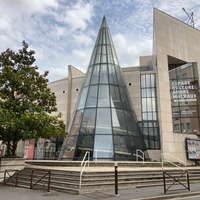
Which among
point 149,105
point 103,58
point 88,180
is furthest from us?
point 149,105

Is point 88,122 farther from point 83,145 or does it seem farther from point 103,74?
point 103,74

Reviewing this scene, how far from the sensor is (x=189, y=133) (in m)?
20.7

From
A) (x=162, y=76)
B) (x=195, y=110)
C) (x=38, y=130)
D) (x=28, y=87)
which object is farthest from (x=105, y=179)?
(x=195, y=110)

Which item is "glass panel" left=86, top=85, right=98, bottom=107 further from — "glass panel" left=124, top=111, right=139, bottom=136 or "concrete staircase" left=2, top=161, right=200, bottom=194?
"concrete staircase" left=2, top=161, right=200, bottom=194

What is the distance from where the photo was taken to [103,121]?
53.4 ft

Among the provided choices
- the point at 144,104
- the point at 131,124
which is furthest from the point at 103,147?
the point at 144,104

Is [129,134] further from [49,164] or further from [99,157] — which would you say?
[49,164]

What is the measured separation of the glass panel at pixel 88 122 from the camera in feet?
52.9

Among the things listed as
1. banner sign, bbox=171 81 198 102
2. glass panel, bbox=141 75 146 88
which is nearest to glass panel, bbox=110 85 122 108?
glass panel, bbox=141 75 146 88

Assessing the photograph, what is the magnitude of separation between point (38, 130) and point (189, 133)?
624 inches

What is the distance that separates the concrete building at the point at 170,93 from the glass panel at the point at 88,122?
22.8 ft

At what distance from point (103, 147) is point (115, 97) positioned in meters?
5.04

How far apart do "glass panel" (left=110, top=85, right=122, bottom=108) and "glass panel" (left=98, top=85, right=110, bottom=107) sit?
385 millimetres

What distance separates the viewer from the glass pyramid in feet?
50.1
